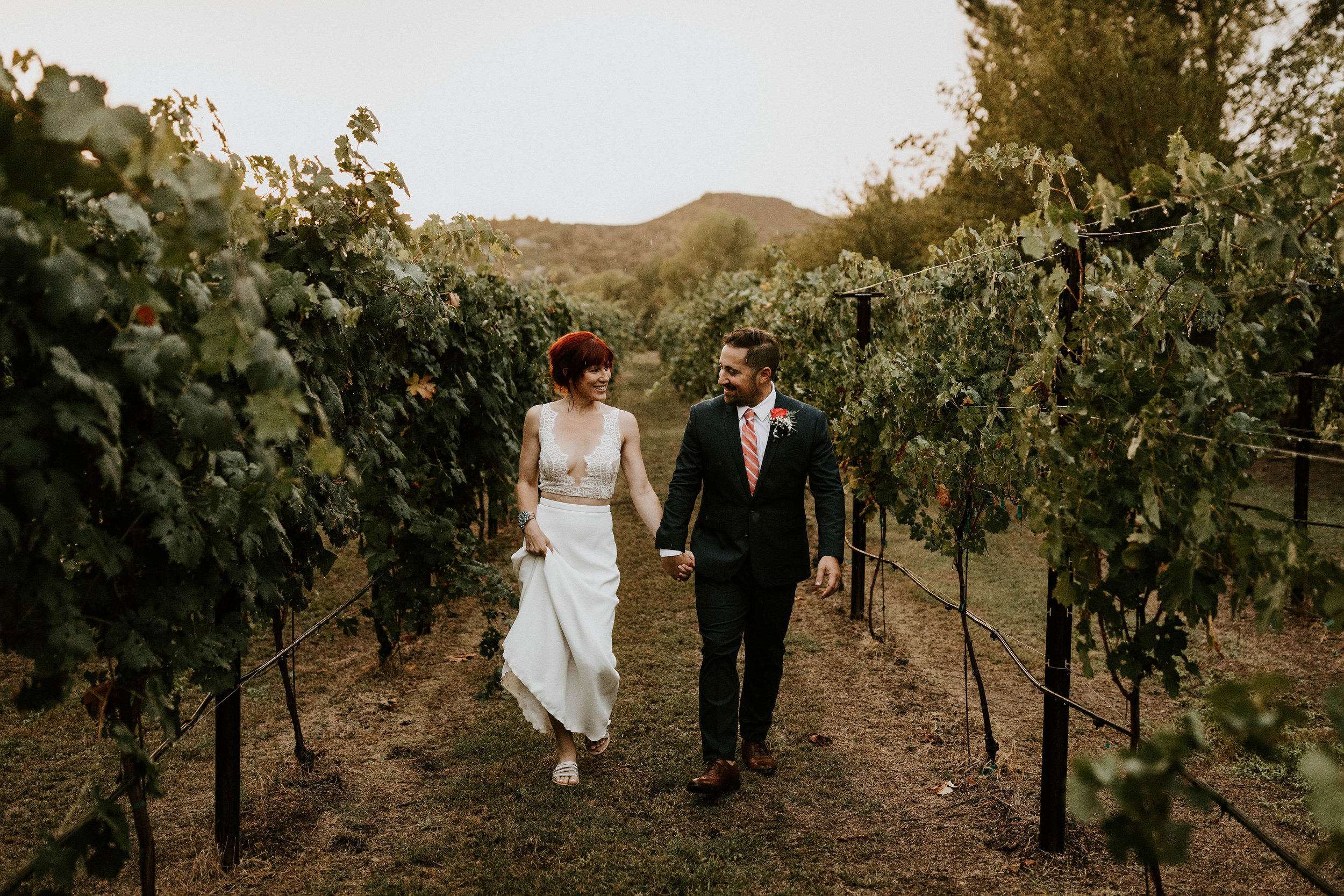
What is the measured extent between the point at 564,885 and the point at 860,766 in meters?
1.61

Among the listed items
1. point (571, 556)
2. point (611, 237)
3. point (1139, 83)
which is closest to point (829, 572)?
point (571, 556)

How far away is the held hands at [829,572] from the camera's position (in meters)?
3.56

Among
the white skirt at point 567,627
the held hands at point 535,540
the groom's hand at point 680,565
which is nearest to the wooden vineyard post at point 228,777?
the white skirt at point 567,627

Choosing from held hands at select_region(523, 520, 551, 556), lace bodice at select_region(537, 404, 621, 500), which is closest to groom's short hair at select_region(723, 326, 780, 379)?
lace bodice at select_region(537, 404, 621, 500)

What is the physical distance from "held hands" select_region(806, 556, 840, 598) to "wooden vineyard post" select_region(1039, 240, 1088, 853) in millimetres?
807

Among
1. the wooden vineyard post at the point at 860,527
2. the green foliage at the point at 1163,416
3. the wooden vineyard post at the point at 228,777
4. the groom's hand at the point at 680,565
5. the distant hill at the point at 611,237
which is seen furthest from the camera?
the distant hill at the point at 611,237

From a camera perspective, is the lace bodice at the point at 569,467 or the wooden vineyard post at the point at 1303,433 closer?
the lace bodice at the point at 569,467

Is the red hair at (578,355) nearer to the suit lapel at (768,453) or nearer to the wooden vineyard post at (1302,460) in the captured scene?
the suit lapel at (768,453)

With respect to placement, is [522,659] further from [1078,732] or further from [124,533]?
[1078,732]

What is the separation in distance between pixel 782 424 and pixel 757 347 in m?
0.35

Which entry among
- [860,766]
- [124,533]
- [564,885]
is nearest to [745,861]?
[564,885]

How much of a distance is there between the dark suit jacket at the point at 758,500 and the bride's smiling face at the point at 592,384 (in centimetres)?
42

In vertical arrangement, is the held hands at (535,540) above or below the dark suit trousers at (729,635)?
above

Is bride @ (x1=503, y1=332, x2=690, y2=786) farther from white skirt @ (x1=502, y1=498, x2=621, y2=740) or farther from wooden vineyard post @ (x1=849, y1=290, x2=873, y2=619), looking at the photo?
wooden vineyard post @ (x1=849, y1=290, x2=873, y2=619)
